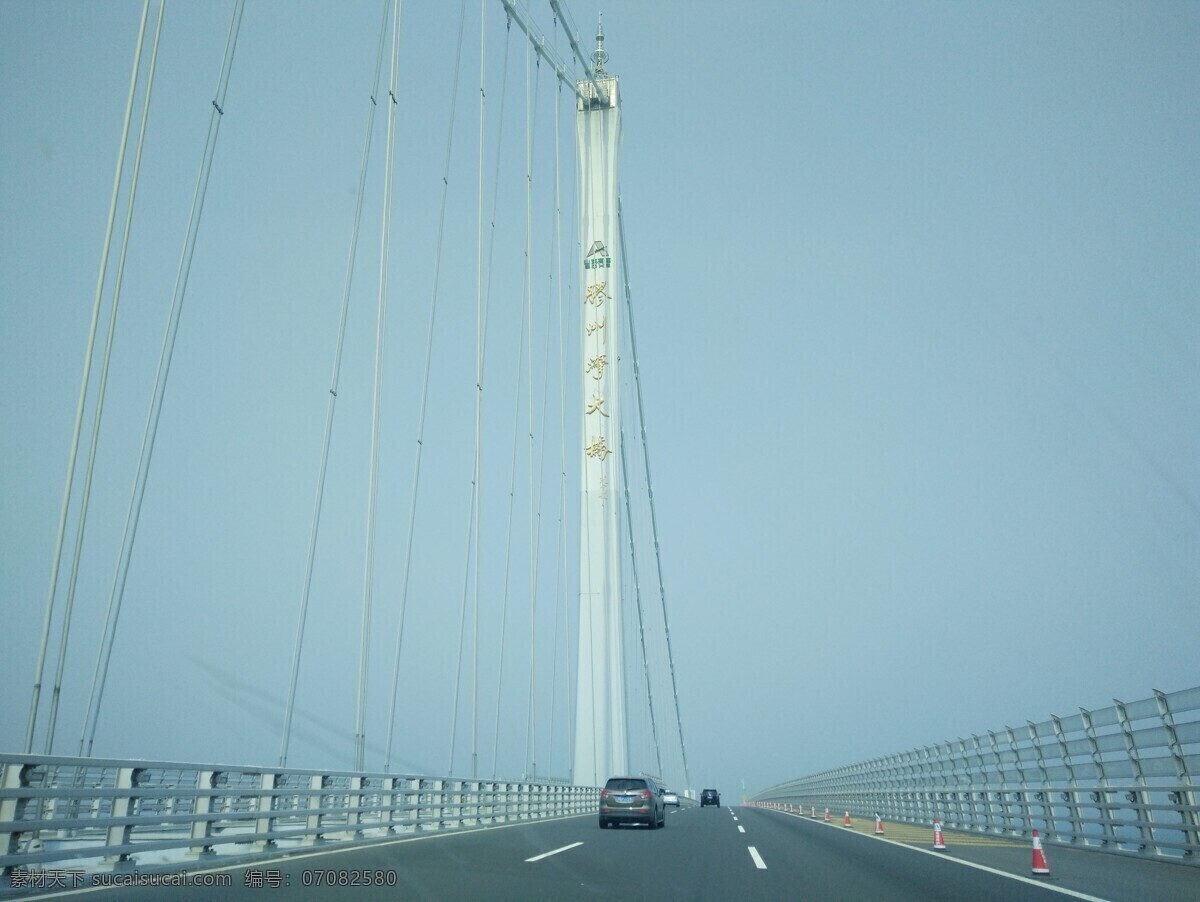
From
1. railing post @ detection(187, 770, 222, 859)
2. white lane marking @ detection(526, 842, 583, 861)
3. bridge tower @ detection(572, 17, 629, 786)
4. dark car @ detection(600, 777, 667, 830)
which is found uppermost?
bridge tower @ detection(572, 17, 629, 786)

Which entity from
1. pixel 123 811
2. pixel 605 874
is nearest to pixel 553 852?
pixel 605 874

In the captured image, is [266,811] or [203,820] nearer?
[203,820]

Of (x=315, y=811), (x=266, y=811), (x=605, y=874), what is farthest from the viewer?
(x=315, y=811)

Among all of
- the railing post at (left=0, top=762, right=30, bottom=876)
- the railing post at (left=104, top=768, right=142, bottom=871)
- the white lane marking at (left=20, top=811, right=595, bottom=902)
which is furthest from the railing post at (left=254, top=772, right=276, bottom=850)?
the railing post at (left=0, top=762, right=30, bottom=876)

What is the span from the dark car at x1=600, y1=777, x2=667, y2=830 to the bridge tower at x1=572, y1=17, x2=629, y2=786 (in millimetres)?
13944

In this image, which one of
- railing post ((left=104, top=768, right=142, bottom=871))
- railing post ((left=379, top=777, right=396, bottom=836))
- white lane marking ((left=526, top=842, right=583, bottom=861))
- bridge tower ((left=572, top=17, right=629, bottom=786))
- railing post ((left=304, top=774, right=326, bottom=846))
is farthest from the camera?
bridge tower ((left=572, top=17, right=629, bottom=786))

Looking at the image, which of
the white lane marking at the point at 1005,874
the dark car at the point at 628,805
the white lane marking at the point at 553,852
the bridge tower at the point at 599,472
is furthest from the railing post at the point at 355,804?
the bridge tower at the point at 599,472

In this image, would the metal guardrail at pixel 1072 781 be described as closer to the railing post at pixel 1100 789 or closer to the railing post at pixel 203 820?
the railing post at pixel 1100 789

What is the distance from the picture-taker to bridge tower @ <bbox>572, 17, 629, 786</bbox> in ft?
137

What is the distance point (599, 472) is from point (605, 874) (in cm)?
3169

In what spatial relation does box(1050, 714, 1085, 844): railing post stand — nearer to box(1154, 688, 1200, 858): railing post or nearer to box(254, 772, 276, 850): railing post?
box(1154, 688, 1200, 858): railing post

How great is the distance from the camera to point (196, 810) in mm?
12516

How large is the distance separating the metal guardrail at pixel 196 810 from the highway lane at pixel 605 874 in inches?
21.8

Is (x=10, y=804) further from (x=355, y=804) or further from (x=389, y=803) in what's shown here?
(x=389, y=803)
